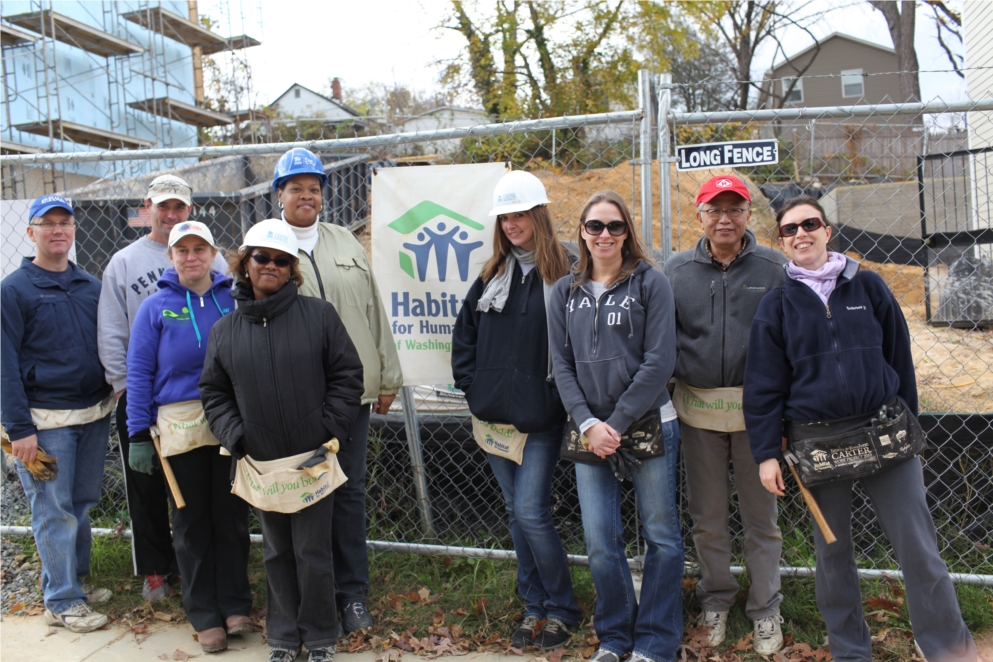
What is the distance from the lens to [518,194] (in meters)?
3.35

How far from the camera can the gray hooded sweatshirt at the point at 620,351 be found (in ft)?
9.95

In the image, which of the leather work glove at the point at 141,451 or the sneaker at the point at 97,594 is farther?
the sneaker at the point at 97,594

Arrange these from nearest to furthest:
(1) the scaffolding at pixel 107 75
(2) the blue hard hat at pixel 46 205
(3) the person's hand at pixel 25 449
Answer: (3) the person's hand at pixel 25 449 → (2) the blue hard hat at pixel 46 205 → (1) the scaffolding at pixel 107 75

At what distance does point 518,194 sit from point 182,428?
6.22 ft

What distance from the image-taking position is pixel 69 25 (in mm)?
19906

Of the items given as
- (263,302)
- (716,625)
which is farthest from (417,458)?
(716,625)

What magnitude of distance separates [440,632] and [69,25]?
2193cm

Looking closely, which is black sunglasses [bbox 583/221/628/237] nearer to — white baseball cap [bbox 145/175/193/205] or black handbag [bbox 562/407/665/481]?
black handbag [bbox 562/407/665/481]

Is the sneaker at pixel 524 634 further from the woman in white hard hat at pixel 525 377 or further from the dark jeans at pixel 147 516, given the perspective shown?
the dark jeans at pixel 147 516

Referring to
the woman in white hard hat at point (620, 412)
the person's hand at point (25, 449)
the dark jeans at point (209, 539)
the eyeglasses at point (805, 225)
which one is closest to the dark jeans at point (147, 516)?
the person's hand at point (25, 449)

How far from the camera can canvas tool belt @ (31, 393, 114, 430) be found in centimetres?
380

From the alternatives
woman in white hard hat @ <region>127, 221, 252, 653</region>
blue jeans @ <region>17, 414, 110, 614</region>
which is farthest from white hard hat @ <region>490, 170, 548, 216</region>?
blue jeans @ <region>17, 414, 110, 614</region>

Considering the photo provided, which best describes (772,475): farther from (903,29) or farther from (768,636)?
(903,29)

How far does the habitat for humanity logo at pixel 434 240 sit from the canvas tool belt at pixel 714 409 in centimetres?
133
